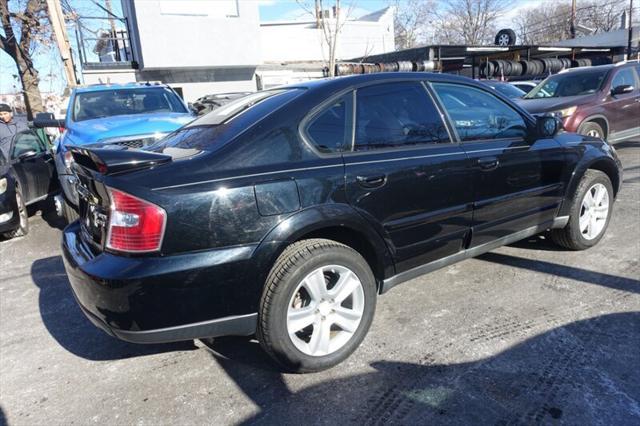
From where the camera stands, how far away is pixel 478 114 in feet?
11.8

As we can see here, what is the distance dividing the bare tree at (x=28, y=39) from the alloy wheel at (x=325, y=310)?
49.3 feet

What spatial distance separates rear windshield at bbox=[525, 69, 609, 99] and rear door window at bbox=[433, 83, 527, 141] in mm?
5606

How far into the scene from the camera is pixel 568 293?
3574mm

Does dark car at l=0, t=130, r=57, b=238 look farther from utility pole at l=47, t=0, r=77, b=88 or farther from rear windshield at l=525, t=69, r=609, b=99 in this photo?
rear windshield at l=525, t=69, r=609, b=99

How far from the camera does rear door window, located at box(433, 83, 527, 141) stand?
133 inches

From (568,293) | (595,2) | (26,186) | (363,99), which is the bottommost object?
(568,293)

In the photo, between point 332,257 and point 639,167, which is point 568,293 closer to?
point 332,257

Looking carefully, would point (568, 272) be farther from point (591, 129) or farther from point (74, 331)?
point (591, 129)

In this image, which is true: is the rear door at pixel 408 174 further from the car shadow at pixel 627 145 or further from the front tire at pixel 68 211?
the car shadow at pixel 627 145

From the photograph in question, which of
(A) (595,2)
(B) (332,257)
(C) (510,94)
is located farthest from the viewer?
(A) (595,2)

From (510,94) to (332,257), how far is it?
9923 mm

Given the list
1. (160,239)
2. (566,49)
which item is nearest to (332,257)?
(160,239)

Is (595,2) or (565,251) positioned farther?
(595,2)

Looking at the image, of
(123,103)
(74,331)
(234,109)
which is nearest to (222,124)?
(234,109)
